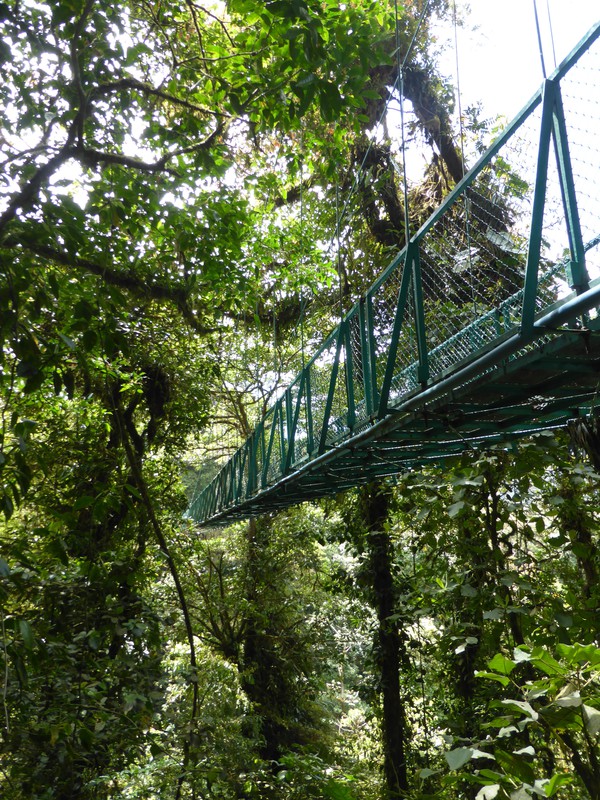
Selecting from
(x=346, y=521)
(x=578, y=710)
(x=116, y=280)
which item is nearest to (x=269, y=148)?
(x=116, y=280)

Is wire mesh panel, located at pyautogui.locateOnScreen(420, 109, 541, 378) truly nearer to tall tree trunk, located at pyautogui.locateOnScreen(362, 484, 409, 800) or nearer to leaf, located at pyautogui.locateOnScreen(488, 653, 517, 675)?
leaf, located at pyautogui.locateOnScreen(488, 653, 517, 675)

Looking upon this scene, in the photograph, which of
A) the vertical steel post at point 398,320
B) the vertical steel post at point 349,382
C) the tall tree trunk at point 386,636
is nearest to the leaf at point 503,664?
the vertical steel post at point 398,320

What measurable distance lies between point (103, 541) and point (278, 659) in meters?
3.45

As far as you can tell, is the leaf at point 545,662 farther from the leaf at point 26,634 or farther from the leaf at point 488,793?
the leaf at point 26,634

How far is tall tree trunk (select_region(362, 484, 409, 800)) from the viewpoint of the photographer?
4.62m

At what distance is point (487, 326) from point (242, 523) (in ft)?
22.2

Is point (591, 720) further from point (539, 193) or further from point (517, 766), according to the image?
point (539, 193)

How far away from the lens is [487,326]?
6.95ft

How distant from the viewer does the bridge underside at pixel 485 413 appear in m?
1.50

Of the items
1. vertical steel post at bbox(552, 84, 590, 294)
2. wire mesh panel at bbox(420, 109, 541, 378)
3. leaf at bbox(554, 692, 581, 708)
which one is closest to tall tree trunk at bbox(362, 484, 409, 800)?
wire mesh panel at bbox(420, 109, 541, 378)

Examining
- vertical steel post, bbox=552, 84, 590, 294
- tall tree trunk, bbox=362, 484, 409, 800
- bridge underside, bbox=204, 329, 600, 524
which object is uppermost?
vertical steel post, bbox=552, 84, 590, 294

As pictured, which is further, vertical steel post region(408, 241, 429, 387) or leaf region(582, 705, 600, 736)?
vertical steel post region(408, 241, 429, 387)

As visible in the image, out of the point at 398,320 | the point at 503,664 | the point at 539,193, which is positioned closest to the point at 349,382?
the point at 398,320

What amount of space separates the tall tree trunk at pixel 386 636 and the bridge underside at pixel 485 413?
1.70 m
